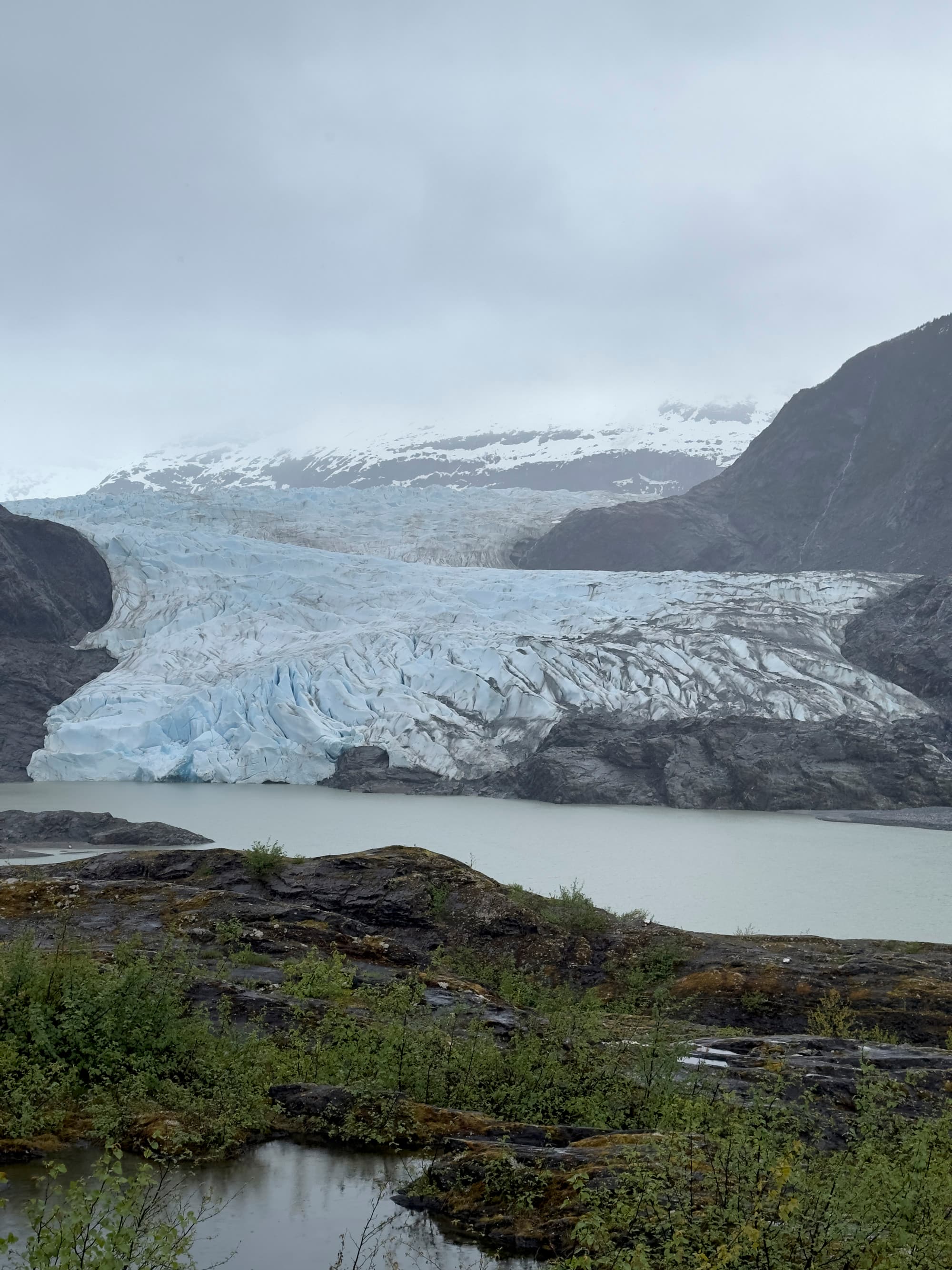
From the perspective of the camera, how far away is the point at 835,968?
861 cm

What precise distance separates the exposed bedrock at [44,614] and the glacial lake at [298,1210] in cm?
3487

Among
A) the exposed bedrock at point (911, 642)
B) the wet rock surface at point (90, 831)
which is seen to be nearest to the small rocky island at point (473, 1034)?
the wet rock surface at point (90, 831)

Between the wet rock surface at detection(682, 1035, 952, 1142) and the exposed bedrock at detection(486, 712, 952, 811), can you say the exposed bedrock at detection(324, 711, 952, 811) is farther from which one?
the wet rock surface at detection(682, 1035, 952, 1142)

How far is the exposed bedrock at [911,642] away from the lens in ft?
122

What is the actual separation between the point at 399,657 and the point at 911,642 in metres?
18.3

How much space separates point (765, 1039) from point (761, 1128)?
288 cm

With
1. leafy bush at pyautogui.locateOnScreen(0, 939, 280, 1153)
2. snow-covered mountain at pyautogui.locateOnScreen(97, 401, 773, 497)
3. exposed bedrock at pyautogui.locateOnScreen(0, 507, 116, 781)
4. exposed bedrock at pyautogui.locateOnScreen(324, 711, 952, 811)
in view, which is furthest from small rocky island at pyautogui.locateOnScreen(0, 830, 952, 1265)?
snow-covered mountain at pyautogui.locateOnScreen(97, 401, 773, 497)

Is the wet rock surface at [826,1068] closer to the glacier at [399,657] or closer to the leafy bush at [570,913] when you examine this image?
the leafy bush at [570,913]

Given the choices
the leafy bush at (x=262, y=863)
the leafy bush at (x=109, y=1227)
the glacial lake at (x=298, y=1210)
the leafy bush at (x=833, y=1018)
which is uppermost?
the leafy bush at (x=109, y=1227)

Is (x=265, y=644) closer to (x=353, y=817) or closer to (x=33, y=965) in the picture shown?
(x=353, y=817)

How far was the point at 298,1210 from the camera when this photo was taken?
3760mm

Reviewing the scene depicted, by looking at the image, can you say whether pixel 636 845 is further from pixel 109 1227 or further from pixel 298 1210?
pixel 109 1227

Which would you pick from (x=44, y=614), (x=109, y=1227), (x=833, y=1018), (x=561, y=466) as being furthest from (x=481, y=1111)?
(x=561, y=466)

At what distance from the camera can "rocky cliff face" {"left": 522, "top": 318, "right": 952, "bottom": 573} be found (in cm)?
6341
